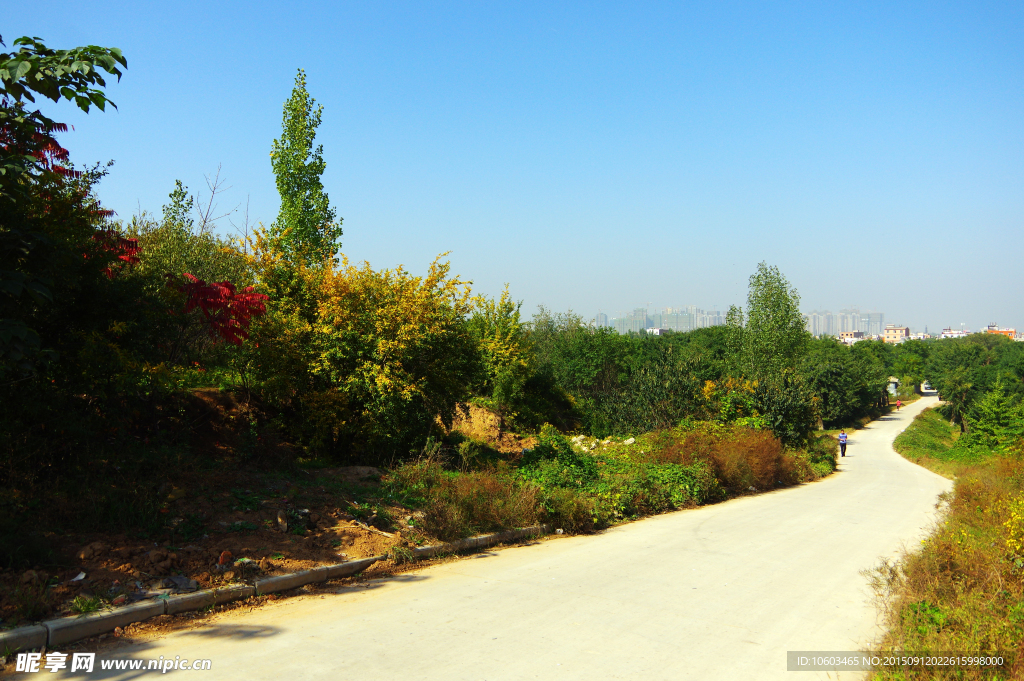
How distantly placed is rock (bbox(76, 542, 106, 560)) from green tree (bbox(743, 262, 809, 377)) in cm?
4550

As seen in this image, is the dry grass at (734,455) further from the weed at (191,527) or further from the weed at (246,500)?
the weed at (191,527)

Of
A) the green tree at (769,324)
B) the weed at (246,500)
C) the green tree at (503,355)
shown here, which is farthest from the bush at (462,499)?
the green tree at (769,324)

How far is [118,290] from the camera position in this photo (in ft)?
26.1

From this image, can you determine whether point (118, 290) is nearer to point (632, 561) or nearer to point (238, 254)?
point (238, 254)

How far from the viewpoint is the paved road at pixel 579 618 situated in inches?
204

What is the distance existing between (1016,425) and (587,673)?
48.9 m

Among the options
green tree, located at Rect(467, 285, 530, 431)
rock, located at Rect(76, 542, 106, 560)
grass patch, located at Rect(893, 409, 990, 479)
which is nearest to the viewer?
rock, located at Rect(76, 542, 106, 560)

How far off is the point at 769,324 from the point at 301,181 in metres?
40.2

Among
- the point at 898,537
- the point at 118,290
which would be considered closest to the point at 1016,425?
the point at 898,537

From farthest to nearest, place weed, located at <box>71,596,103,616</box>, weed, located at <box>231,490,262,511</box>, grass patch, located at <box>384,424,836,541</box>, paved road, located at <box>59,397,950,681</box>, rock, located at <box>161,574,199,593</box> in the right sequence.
→ 1. grass patch, located at <box>384,424,836,541</box>
2. weed, located at <box>231,490,262,511</box>
3. rock, located at <box>161,574,199,593</box>
4. weed, located at <box>71,596,103,616</box>
5. paved road, located at <box>59,397,950,681</box>

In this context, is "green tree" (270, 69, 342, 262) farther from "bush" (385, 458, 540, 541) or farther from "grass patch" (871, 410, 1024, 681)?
"grass patch" (871, 410, 1024, 681)

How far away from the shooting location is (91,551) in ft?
21.3

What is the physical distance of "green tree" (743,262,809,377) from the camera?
47.6 metres

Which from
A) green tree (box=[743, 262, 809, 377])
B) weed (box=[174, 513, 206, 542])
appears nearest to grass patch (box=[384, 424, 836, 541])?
weed (box=[174, 513, 206, 542])
